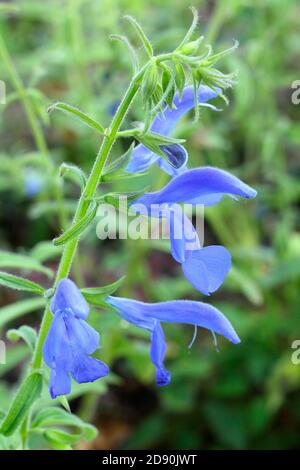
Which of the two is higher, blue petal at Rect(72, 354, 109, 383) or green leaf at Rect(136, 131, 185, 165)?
green leaf at Rect(136, 131, 185, 165)

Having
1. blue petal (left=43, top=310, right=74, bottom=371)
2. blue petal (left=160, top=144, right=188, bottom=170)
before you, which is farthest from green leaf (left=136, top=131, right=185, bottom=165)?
blue petal (left=43, top=310, right=74, bottom=371)

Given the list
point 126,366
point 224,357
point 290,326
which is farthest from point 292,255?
point 126,366

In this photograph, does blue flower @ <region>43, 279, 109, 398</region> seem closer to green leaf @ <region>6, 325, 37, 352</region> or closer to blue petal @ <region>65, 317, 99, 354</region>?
blue petal @ <region>65, 317, 99, 354</region>

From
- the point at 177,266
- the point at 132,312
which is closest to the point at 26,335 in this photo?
the point at 132,312

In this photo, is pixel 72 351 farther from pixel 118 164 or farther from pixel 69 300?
pixel 118 164

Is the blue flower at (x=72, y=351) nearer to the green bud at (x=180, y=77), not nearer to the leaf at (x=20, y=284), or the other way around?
the leaf at (x=20, y=284)

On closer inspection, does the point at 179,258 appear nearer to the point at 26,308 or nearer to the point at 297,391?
the point at 26,308

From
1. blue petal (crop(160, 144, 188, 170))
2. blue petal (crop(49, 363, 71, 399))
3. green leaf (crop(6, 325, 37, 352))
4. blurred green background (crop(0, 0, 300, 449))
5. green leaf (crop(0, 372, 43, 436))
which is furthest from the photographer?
blurred green background (crop(0, 0, 300, 449))
